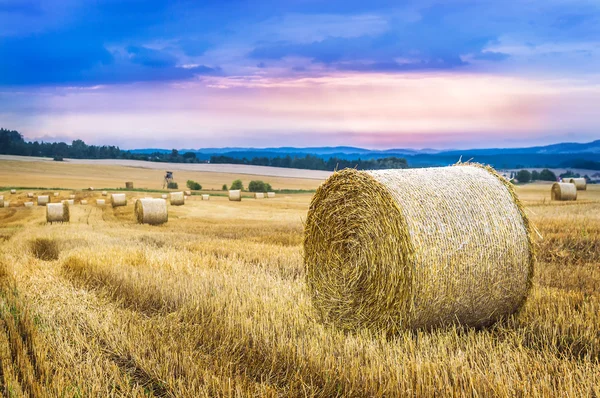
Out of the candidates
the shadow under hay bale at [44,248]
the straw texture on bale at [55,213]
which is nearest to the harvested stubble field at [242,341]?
the shadow under hay bale at [44,248]

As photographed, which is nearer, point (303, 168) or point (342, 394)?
point (342, 394)

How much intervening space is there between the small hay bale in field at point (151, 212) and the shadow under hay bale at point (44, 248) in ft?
19.5

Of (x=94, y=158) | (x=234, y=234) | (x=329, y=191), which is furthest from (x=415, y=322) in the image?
(x=94, y=158)

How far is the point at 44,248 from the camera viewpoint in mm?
15078

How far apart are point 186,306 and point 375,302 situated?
94.7 inches

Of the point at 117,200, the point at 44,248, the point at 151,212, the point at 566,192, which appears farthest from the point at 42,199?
the point at 566,192

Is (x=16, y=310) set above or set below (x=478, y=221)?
below

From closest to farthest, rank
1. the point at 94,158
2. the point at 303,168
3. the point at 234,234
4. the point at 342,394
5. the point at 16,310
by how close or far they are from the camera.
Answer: the point at 342,394 → the point at 16,310 → the point at 234,234 → the point at 303,168 → the point at 94,158

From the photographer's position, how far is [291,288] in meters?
8.36

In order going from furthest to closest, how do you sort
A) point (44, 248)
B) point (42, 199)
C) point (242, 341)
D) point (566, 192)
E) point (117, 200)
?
1. point (42, 199)
2. point (117, 200)
3. point (566, 192)
4. point (44, 248)
5. point (242, 341)

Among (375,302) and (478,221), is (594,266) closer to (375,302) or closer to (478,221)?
(478,221)

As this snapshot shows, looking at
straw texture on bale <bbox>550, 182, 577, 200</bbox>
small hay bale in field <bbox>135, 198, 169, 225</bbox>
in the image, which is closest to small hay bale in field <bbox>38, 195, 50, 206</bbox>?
small hay bale in field <bbox>135, 198, 169, 225</bbox>

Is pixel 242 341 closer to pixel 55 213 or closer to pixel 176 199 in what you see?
pixel 55 213

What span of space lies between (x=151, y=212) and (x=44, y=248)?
22.5 ft
